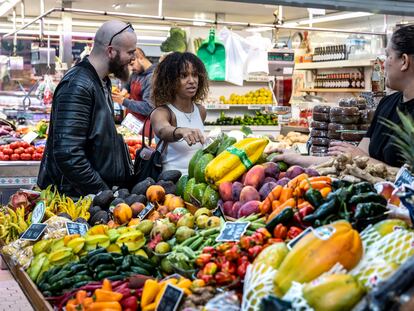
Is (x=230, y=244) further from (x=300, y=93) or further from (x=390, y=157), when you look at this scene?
(x=300, y=93)

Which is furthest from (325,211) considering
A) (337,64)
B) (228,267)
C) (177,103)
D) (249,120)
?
(337,64)

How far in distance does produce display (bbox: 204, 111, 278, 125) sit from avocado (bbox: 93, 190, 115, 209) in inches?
251

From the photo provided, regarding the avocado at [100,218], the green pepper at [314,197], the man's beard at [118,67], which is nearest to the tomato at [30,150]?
the man's beard at [118,67]

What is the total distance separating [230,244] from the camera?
2.35 m

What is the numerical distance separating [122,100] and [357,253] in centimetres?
655

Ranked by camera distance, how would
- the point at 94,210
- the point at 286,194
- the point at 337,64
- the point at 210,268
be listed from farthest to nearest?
the point at 337,64 → the point at 94,210 → the point at 286,194 → the point at 210,268

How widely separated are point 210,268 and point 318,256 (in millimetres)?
457

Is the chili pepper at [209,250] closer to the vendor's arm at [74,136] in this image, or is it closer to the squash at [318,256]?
the squash at [318,256]

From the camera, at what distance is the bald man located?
3.91 metres

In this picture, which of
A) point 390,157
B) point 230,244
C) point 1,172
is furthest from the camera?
point 1,172

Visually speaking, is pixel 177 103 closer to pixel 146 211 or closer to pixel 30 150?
pixel 146 211

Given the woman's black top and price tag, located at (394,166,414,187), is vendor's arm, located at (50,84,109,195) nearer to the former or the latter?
the woman's black top

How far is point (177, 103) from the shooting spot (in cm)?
454

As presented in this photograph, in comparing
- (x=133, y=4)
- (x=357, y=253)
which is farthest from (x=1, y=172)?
(x=133, y=4)
